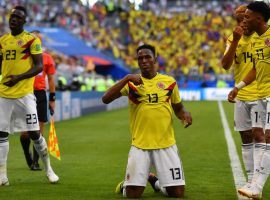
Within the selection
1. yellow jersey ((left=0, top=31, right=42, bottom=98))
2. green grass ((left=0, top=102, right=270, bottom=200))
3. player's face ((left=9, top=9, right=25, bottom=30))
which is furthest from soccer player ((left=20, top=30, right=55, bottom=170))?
player's face ((left=9, top=9, right=25, bottom=30))

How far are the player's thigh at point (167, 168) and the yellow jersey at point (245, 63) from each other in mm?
1243

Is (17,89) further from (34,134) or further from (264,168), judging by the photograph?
(264,168)

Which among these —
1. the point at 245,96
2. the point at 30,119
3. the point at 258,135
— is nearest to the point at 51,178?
the point at 30,119

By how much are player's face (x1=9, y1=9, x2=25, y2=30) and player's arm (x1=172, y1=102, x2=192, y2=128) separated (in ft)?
7.66

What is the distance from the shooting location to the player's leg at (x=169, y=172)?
822 centimetres

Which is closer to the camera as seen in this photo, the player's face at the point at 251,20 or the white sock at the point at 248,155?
the player's face at the point at 251,20

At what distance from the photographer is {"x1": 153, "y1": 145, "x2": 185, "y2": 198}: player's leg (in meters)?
8.22

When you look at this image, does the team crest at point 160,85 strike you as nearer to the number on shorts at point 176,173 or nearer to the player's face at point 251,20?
the number on shorts at point 176,173

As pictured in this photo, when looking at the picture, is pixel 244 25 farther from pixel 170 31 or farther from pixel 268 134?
pixel 170 31

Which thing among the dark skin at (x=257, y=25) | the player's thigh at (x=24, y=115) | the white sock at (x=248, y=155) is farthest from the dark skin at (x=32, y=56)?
the dark skin at (x=257, y=25)

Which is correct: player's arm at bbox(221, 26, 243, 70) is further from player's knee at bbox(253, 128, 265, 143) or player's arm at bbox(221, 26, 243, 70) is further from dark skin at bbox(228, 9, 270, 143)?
player's knee at bbox(253, 128, 265, 143)

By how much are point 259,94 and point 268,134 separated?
0.55m

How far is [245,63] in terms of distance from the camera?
8.82 m

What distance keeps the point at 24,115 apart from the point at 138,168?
2024 mm
